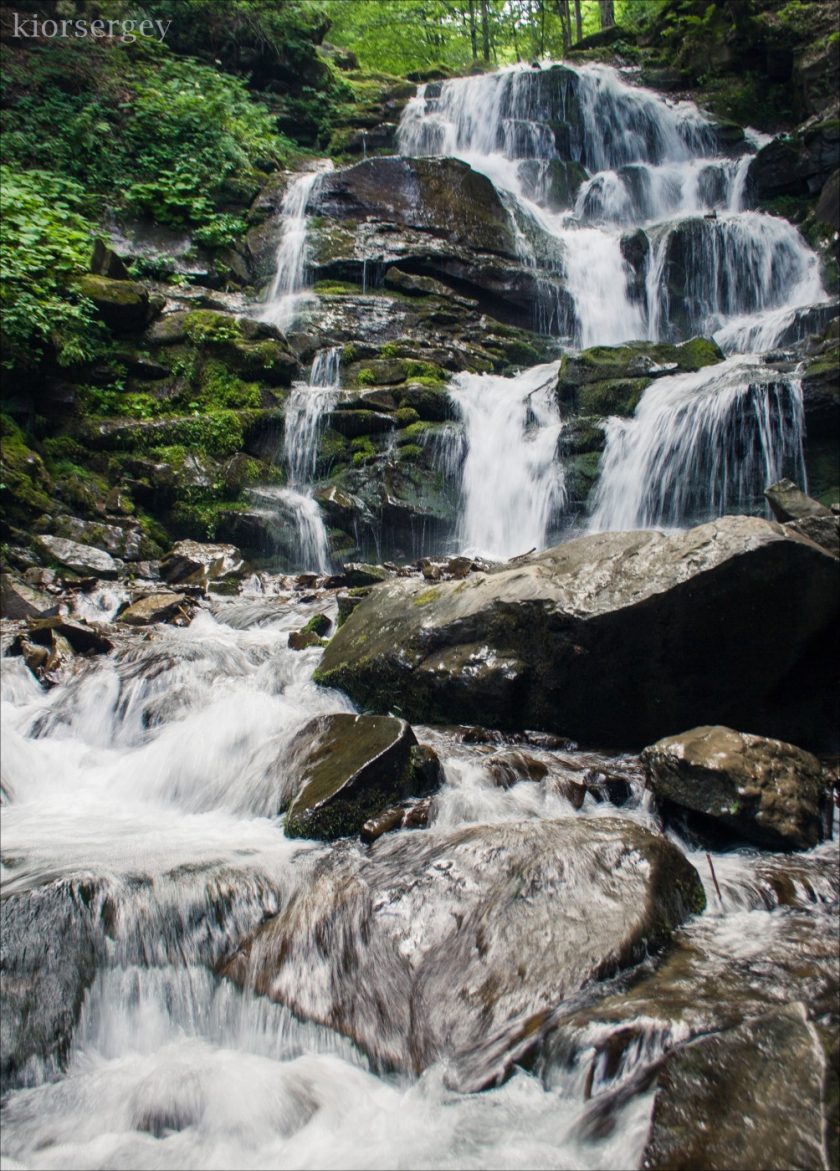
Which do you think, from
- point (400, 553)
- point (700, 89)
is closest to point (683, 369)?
point (400, 553)

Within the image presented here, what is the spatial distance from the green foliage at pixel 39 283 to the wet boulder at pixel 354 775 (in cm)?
827

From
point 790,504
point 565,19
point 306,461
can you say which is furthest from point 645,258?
point 565,19

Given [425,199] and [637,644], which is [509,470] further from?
[425,199]

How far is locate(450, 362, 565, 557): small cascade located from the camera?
11141mm

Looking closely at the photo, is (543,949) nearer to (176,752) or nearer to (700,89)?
(176,752)

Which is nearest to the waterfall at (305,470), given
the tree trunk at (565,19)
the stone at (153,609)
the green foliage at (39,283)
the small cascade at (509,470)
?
the small cascade at (509,470)

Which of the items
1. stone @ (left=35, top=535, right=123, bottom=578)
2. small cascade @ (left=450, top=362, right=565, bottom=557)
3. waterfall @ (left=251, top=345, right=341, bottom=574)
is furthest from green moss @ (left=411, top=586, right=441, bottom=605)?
small cascade @ (left=450, top=362, right=565, bottom=557)

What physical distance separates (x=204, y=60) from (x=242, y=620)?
18.8m

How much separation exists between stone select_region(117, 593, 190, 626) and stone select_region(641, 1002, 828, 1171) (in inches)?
264

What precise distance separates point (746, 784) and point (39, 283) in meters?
11.2

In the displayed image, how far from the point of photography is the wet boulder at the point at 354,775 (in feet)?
13.3

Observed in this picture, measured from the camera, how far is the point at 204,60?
19.7 meters

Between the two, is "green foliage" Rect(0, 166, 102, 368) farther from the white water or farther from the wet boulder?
the wet boulder

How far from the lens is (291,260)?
15859mm
